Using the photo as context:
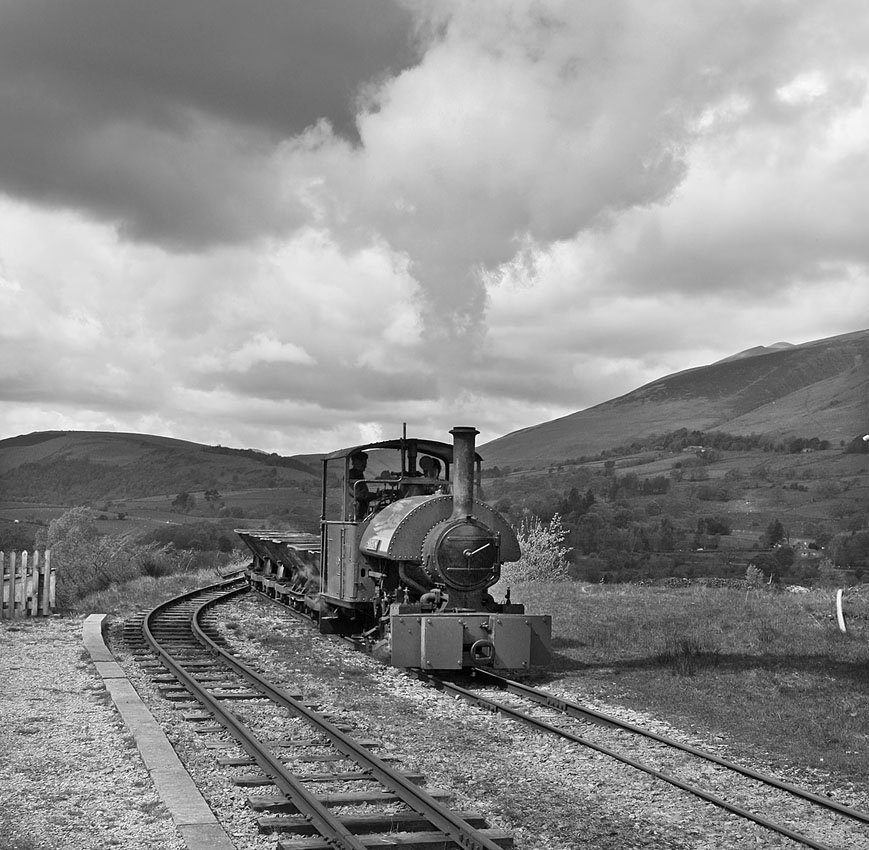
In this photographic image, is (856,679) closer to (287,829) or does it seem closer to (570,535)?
(287,829)

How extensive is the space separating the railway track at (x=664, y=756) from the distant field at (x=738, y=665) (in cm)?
89

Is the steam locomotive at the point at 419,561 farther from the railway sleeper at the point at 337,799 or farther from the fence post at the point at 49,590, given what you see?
the fence post at the point at 49,590

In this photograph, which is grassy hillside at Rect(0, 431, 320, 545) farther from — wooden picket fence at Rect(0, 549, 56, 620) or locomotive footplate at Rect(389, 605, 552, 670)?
locomotive footplate at Rect(389, 605, 552, 670)

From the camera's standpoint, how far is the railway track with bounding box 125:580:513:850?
19.5ft

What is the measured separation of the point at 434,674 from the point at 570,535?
52.4 metres

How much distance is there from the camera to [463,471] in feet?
41.2

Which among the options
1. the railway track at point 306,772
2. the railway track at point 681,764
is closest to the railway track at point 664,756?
the railway track at point 681,764

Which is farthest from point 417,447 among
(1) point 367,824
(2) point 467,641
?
(1) point 367,824

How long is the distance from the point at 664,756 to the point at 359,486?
7.42 m

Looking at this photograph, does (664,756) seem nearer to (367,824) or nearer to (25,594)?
(367,824)

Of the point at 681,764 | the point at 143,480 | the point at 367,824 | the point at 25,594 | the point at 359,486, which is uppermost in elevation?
the point at 143,480

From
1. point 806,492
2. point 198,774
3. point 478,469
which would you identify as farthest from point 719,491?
point 198,774

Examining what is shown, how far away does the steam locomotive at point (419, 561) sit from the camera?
38.4ft

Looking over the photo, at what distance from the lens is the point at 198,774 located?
24.4 feet
